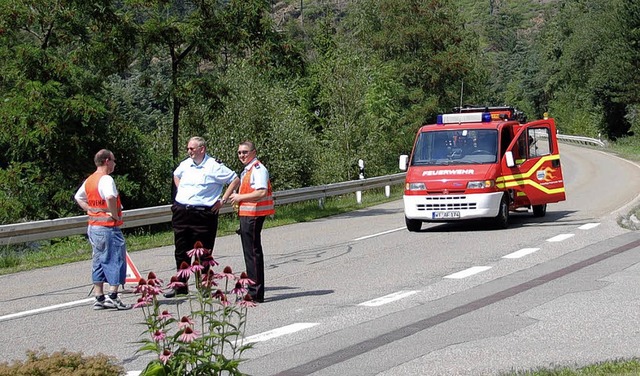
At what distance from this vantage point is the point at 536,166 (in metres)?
20.3

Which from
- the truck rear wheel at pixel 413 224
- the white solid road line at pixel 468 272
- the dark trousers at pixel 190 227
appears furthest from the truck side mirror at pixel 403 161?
the dark trousers at pixel 190 227

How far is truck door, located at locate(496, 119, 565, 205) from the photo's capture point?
1980cm

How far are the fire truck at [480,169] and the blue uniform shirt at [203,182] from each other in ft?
27.2

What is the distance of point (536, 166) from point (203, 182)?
10.9 meters

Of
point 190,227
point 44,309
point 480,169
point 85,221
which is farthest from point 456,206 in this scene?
point 44,309

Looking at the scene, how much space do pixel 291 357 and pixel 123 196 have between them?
21106 millimetres

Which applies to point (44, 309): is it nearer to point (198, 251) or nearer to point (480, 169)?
point (198, 251)

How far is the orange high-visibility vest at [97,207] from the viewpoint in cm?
1085

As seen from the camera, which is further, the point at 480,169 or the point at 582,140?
the point at 582,140

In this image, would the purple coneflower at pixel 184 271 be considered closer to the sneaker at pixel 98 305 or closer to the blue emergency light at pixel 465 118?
the sneaker at pixel 98 305

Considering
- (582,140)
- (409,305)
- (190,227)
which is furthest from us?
(582,140)

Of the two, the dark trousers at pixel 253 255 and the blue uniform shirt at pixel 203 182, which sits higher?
the blue uniform shirt at pixel 203 182

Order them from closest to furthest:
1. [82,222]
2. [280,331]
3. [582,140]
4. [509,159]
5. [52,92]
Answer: [280,331] < [82,222] < [509,159] < [52,92] < [582,140]

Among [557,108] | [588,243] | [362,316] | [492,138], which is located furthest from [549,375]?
[557,108]
